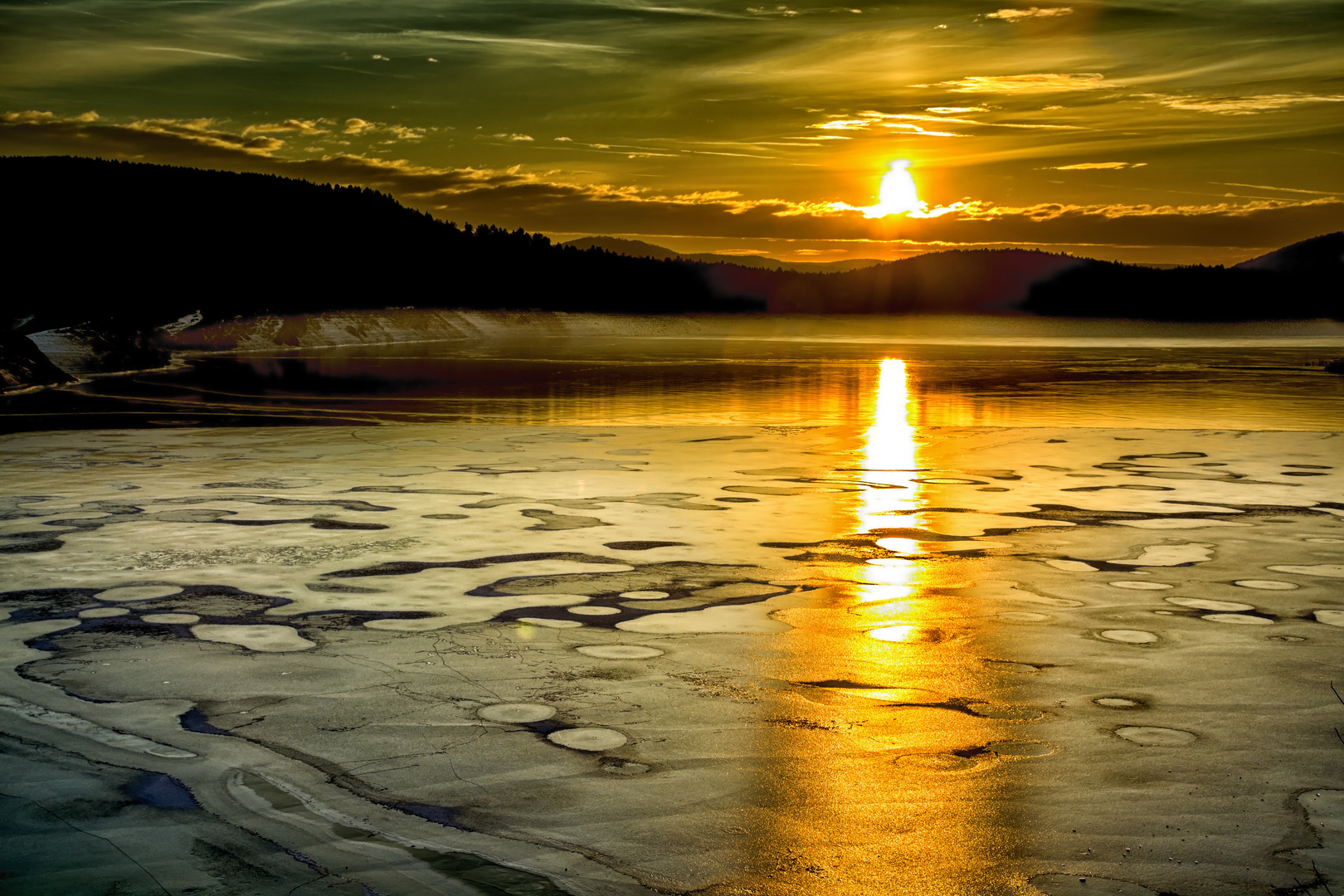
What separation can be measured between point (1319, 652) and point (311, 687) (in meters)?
3.90

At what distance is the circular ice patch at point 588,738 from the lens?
382 cm

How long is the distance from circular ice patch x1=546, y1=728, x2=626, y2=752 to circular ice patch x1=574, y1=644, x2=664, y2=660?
864mm

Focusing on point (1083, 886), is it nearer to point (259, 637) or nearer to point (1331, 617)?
point (1331, 617)

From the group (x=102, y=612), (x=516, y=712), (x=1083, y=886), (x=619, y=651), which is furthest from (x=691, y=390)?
(x=1083, y=886)

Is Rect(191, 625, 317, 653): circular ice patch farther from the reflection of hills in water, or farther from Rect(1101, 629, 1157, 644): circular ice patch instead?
the reflection of hills in water

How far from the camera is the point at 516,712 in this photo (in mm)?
4148

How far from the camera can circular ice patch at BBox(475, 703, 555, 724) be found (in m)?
4.08

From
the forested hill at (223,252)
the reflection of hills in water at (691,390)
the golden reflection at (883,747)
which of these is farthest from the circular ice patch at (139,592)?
the forested hill at (223,252)

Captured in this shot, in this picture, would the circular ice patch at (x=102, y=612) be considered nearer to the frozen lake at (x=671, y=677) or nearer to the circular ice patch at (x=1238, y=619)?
the frozen lake at (x=671, y=677)

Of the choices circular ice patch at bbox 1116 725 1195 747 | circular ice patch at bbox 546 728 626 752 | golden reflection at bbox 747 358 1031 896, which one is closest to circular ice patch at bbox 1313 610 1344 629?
golden reflection at bbox 747 358 1031 896

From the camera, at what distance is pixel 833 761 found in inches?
145

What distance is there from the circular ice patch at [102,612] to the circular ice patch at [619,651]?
219cm

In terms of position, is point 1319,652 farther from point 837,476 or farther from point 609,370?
point 609,370

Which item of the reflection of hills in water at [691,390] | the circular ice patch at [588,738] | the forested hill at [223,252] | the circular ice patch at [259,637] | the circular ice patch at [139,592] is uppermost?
the forested hill at [223,252]
